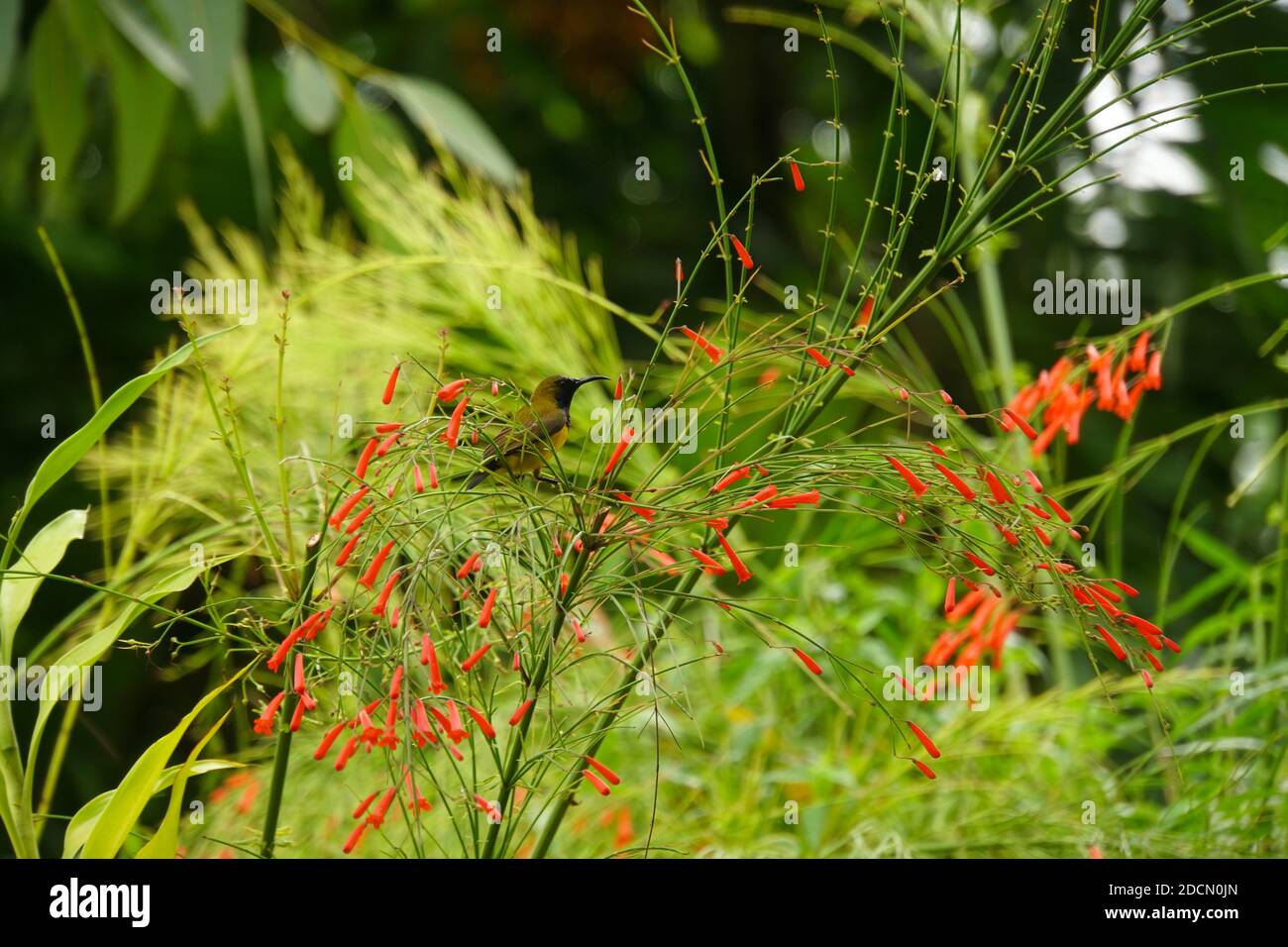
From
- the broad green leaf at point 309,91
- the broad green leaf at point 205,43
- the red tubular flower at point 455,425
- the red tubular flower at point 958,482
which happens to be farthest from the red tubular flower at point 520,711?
the broad green leaf at point 309,91

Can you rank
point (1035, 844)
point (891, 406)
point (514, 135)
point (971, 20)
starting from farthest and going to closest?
point (514, 135) < point (971, 20) < point (891, 406) < point (1035, 844)

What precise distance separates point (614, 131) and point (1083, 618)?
323cm

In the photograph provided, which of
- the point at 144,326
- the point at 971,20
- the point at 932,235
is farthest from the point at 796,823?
the point at 144,326

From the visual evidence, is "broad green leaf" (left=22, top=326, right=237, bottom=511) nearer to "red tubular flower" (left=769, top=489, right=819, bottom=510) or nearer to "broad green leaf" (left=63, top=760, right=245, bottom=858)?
"broad green leaf" (left=63, top=760, right=245, bottom=858)

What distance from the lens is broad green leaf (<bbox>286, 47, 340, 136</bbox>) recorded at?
1.79 metres

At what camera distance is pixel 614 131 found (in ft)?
12.0

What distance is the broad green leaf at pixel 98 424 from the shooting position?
24.6 inches

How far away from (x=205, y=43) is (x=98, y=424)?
3.24 ft

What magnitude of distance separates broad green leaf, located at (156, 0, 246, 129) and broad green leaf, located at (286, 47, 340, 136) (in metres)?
0.26

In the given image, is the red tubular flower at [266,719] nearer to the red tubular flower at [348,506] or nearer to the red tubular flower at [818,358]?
the red tubular flower at [348,506]

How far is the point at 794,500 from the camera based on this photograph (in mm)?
616

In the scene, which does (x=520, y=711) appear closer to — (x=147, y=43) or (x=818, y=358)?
(x=818, y=358)

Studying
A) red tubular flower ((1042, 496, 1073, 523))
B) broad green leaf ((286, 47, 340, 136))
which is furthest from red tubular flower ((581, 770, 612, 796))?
broad green leaf ((286, 47, 340, 136))
